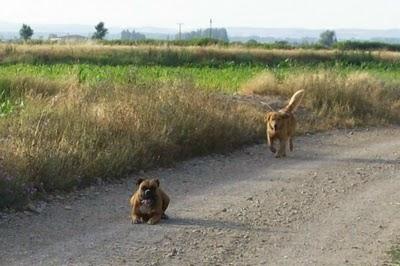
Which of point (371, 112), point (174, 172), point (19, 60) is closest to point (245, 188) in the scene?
point (174, 172)

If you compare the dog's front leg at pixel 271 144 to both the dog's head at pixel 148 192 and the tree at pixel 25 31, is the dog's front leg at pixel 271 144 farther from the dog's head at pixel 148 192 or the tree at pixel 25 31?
the tree at pixel 25 31

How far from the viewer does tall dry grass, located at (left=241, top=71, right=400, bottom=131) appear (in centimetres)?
1766

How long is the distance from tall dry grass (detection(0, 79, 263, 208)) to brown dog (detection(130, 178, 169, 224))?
1362 mm

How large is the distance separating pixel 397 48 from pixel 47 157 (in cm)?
6072

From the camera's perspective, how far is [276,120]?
43.7 feet

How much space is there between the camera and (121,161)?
34.6 ft

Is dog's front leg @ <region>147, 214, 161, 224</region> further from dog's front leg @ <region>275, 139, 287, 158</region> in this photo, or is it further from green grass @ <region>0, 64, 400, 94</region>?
green grass @ <region>0, 64, 400, 94</region>

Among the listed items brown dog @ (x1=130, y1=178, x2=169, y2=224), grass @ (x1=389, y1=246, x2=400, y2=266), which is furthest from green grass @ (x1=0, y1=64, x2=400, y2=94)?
grass @ (x1=389, y1=246, x2=400, y2=266)

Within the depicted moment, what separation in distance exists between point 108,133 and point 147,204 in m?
3.12

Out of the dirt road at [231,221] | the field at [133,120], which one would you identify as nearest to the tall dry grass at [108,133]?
the field at [133,120]

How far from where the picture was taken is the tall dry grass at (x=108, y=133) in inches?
366

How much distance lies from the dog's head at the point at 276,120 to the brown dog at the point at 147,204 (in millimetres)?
5257

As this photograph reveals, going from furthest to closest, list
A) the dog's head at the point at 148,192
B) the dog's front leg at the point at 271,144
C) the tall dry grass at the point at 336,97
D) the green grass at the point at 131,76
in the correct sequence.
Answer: the tall dry grass at the point at 336,97 < the green grass at the point at 131,76 < the dog's front leg at the point at 271,144 < the dog's head at the point at 148,192

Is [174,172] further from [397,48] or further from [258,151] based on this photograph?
[397,48]
